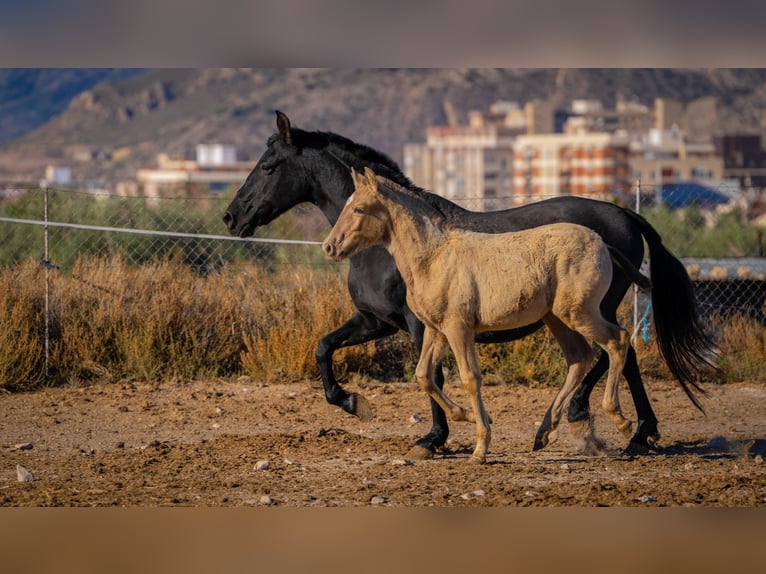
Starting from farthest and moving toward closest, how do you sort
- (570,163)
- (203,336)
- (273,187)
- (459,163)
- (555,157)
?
(459,163) → (555,157) → (570,163) → (203,336) → (273,187)

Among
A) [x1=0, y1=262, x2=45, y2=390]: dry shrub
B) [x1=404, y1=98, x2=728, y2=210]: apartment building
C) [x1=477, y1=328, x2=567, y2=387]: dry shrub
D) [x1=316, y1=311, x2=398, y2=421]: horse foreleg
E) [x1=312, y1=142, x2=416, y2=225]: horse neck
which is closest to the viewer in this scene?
[x1=312, y1=142, x2=416, y2=225]: horse neck

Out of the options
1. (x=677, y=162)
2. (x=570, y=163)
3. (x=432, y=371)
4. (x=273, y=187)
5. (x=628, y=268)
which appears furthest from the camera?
(x=677, y=162)

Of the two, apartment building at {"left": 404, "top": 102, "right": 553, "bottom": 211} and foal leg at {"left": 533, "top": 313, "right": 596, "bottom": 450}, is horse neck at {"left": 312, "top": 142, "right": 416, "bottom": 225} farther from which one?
apartment building at {"left": 404, "top": 102, "right": 553, "bottom": 211}

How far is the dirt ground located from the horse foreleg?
0.92 feet

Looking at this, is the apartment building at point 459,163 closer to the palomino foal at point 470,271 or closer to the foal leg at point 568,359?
the foal leg at point 568,359

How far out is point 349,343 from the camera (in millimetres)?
9539

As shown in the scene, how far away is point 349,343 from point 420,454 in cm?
120

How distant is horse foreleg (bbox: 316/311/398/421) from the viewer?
370 inches

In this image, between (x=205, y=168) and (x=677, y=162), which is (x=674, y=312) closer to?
(x=205, y=168)

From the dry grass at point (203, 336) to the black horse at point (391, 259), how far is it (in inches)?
116

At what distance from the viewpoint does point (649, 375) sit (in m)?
12.8

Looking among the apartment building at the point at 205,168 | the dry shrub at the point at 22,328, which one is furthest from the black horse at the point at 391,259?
the apartment building at the point at 205,168

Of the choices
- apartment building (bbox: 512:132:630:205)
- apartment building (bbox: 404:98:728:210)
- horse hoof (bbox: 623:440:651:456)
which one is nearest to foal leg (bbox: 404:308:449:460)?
horse hoof (bbox: 623:440:651:456)

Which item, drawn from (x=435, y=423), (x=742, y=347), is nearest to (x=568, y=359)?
(x=435, y=423)
